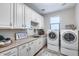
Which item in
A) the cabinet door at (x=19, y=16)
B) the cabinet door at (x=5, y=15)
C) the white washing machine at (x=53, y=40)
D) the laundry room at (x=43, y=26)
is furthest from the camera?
the white washing machine at (x=53, y=40)

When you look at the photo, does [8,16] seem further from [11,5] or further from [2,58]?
[2,58]

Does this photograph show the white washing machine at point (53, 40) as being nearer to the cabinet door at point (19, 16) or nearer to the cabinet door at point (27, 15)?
the cabinet door at point (27, 15)

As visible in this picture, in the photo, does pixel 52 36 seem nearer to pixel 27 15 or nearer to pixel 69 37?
pixel 69 37

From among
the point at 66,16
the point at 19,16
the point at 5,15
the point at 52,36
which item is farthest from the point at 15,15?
the point at 52,36

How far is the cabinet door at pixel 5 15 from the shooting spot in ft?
4.99

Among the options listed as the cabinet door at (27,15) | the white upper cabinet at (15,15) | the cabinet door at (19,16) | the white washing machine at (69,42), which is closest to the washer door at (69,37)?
the white washing machine at (69,42)

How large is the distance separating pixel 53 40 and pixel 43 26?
77 cm

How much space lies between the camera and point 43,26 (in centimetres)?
265

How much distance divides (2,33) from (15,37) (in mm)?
475

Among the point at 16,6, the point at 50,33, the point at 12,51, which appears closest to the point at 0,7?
the point at 16,6

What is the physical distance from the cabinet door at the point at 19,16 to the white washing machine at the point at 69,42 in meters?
1.41

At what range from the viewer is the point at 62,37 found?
9.36 ft

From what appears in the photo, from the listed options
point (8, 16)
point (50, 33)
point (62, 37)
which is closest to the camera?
point (8, 16)

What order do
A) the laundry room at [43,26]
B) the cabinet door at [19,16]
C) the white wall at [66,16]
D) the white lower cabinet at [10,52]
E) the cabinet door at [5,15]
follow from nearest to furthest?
the white lower cabinet at [10,52] → the cabinet door at [5,15] → the laundry room at [43,26] → the cabinet door at [19,16] → the white wall at [66,16]
